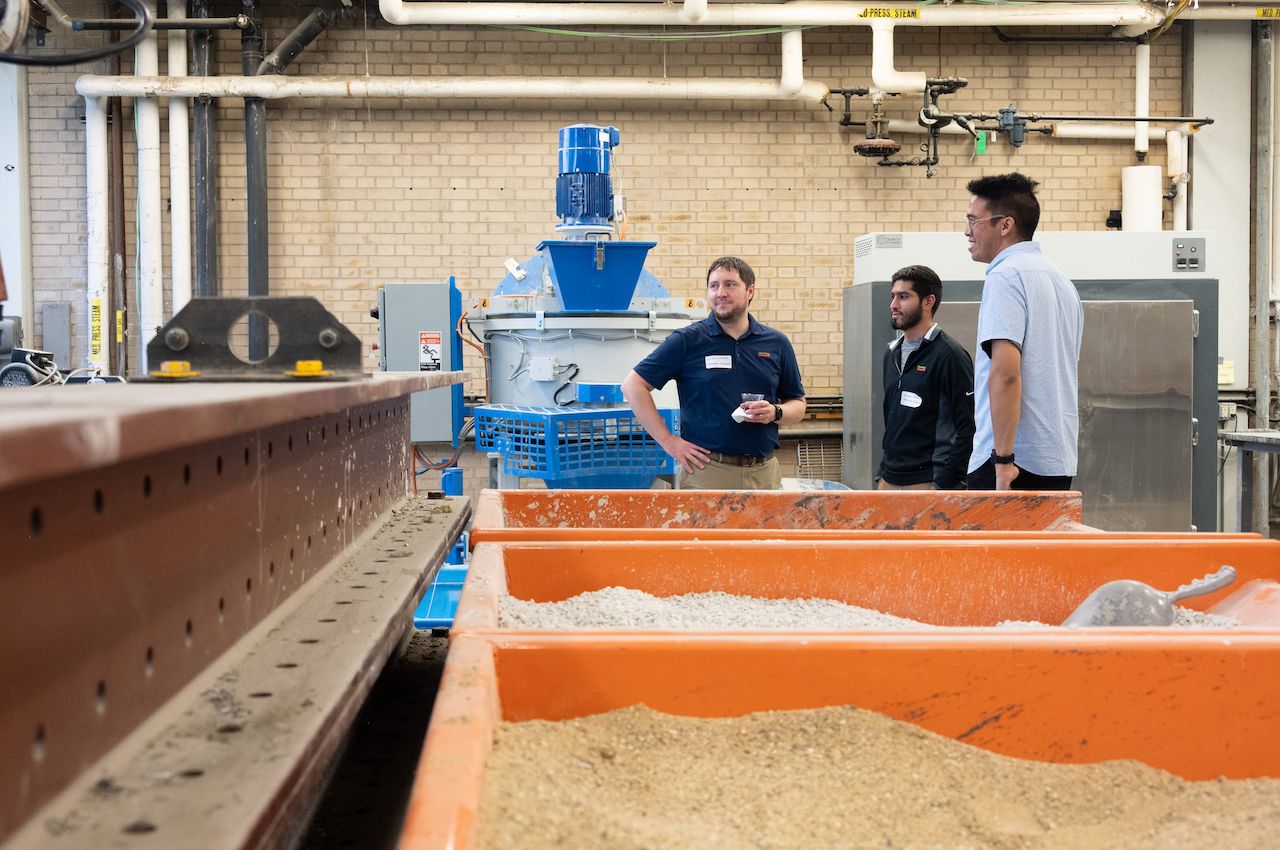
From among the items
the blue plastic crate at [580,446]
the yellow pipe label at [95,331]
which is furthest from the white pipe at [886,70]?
the yellow pipe label at [95,331]

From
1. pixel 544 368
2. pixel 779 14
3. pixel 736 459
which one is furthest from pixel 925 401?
pixel 779 14

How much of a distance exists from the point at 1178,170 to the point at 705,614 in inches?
275

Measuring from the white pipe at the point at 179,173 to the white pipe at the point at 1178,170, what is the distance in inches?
254

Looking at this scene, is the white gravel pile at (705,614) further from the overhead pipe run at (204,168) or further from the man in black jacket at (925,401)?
the overhead pipe run at (204,168)

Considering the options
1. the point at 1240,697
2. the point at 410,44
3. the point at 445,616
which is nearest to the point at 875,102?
the point at 410,44

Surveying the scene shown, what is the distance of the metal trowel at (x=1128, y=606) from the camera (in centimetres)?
165

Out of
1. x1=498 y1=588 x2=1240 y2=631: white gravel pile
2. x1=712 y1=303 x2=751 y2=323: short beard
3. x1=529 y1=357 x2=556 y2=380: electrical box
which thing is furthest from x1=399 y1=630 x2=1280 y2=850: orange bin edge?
x1=529 y1=357 x2=556 y2=380: electrical box

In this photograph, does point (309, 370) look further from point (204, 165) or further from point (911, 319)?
point (204, 165)

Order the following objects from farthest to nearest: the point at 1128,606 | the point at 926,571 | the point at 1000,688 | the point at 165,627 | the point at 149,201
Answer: the point at 149,201 < the point at 926,571 < the point at 1128,606 < the point at 1000,688 < the point at 165,627

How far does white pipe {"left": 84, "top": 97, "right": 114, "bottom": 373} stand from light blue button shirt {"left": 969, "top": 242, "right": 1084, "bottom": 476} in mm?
5822

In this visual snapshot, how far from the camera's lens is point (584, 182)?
15.2 feet

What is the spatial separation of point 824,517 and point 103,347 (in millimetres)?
5921

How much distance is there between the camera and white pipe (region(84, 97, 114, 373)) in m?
6.98

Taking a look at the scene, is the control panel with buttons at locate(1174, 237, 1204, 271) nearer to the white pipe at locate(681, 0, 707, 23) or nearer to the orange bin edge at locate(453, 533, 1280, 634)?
the white pipe at locate(681, 0, 707, 23)
